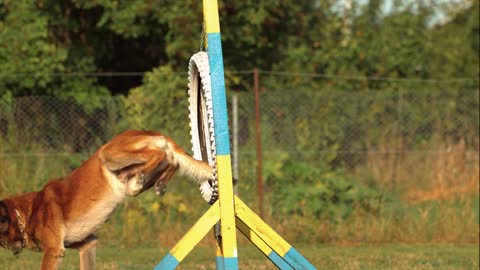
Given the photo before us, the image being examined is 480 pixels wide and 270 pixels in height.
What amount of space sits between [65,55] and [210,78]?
29.2 feet

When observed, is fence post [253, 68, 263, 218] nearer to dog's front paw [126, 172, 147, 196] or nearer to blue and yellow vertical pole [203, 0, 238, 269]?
dog's front paw [126, 172, 147, 196]

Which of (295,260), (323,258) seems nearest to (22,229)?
(295,260)

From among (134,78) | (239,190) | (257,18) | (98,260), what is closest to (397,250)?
(239,190)

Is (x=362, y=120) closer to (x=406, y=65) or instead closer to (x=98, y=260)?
(x=406, y=65)

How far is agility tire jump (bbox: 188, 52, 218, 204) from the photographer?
684cm

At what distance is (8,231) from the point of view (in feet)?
24.1

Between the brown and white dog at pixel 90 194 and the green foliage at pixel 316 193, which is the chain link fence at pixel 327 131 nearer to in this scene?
the green foliage at pixel 316 193

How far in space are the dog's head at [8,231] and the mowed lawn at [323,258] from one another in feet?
8.63

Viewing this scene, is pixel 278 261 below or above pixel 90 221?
below

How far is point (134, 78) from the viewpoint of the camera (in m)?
18.2

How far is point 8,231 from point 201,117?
1.93 metres

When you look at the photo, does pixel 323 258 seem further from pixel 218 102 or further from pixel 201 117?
pixel 218 102

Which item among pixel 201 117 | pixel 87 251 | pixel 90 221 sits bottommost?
pixel 87 251

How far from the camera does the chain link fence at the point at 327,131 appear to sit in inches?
527
